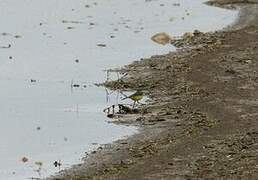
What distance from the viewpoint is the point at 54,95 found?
52.5 feet

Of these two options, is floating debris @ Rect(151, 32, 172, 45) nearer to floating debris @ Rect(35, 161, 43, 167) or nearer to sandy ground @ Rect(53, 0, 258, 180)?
sandy ground @ Rect(53, 0, 258, 180)

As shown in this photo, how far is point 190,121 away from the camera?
44.9 ft

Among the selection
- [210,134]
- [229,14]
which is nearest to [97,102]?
[210,134]

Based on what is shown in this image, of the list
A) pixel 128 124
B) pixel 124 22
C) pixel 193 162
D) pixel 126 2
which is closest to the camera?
pixel 193 162

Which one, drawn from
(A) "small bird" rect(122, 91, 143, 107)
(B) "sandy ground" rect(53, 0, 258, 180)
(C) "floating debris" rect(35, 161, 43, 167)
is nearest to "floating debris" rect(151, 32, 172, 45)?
(B) "sandy ground" rect(53, 0, 258, 180)

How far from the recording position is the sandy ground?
1086 cm

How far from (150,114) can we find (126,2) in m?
19.7

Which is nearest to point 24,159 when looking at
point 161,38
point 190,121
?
point 190,121

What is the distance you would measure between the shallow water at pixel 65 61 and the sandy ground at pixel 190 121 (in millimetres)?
555

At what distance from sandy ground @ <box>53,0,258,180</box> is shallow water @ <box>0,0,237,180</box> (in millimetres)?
555

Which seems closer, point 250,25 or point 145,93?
point 145,93

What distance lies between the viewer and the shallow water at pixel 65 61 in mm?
12500

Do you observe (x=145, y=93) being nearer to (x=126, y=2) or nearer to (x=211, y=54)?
(x=211, y=54)

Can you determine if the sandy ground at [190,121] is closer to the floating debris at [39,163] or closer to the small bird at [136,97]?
the small bird at [136,97]
